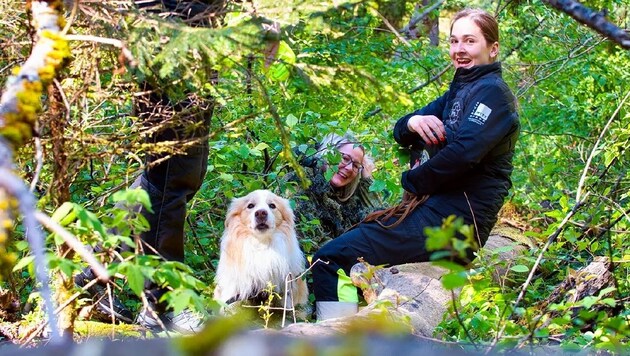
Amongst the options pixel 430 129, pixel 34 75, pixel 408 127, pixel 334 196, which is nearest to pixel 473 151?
pixel 430 129

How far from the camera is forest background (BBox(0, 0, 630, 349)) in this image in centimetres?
310

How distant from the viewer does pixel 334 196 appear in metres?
7.21

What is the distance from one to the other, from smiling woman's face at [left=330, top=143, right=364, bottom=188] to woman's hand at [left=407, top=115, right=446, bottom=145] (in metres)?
1.39

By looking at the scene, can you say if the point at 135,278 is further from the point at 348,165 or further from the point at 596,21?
the point at 348,165

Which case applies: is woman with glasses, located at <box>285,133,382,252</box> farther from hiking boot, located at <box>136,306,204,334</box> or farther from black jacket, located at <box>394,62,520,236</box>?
hiking boot, located at <box>136,306,204,334</box>

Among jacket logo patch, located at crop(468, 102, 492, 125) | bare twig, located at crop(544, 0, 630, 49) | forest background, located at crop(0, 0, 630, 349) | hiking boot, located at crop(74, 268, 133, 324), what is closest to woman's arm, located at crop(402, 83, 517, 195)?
jacket logo patch, located at crop(468, 102, 492, 125)

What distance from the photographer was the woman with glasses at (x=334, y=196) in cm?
693

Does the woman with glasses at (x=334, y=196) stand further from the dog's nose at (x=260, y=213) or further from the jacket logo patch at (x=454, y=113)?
the jacket logo patch at (x=454, y=113)

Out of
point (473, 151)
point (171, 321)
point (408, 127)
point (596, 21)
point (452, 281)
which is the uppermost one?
point (596, 21)

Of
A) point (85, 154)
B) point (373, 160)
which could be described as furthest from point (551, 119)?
point (85, 154)

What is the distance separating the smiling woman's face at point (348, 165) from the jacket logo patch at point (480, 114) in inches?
69.1

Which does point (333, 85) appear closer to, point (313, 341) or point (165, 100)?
point (165, 100)

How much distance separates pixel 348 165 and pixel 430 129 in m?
1.60

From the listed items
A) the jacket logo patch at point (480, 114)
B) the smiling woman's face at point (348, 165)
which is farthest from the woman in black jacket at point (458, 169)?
the smiling woman's face at point (348, 165)
